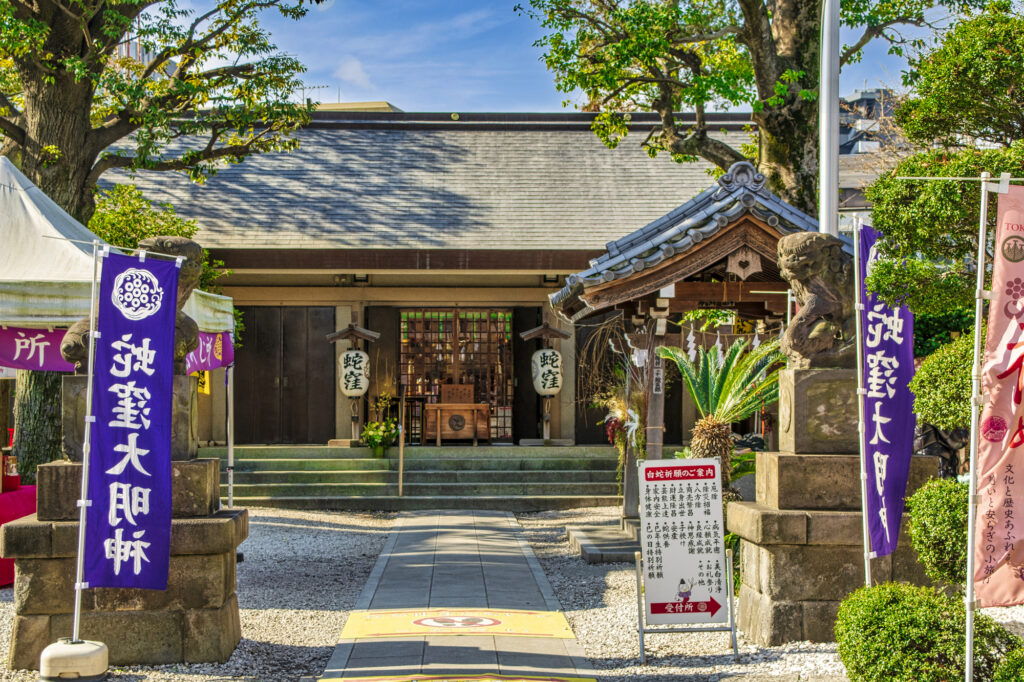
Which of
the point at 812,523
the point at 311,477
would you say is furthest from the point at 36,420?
the point at 812,523

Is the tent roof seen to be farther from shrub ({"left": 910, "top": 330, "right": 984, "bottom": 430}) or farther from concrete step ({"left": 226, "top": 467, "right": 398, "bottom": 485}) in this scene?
concrete step ({"left": 226, "top": 467, "right": 398, "bottom": 485})

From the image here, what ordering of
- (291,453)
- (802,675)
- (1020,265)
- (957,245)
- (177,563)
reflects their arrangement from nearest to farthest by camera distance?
1. (1020,265)
2. (957,245)
3. (802,675)
4. (177,563)
5. (291,453)

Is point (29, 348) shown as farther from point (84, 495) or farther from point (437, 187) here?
point (437, 187)

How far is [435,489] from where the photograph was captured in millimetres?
15641

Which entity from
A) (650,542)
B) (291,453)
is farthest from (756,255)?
(291,453)

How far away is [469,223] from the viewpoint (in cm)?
1809

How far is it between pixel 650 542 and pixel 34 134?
911cm

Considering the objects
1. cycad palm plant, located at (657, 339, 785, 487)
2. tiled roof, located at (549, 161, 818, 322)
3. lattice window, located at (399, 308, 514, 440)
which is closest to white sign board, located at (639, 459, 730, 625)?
cycad palm plant, located at (657, 339, 785, 487)

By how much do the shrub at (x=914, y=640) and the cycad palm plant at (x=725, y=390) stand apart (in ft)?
13.5

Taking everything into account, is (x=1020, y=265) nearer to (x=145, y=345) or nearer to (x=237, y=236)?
(x=145, y=345)

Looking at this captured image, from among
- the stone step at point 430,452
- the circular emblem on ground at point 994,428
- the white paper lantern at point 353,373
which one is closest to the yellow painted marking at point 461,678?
the circular emblem on ground at point 994,428

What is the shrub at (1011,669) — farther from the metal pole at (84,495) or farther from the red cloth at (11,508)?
the red cloth at (11,508)

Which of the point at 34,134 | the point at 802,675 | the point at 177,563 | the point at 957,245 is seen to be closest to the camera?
the point at 957,245

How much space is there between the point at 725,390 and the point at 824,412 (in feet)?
10.1
